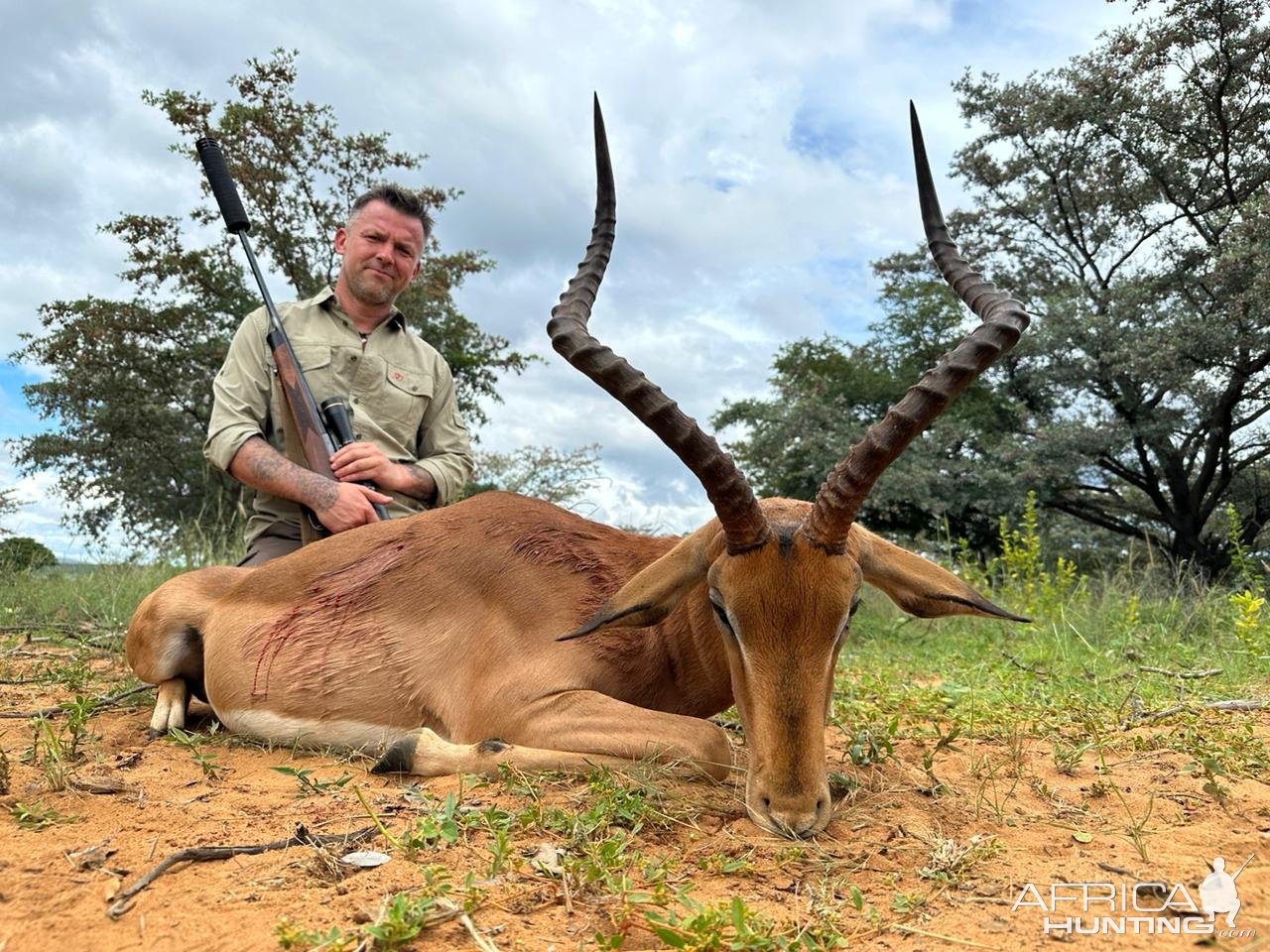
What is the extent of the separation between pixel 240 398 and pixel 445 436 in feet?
4.72

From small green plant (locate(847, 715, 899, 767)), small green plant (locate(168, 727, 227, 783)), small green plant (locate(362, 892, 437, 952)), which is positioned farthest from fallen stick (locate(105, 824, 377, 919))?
small green plant (locate(847, 715, 899, 767))

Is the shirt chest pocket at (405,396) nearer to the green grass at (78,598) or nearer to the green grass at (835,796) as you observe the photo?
the green grass at (835,796)

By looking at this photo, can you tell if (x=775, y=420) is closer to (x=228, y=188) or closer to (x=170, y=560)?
(x=170, y=560)

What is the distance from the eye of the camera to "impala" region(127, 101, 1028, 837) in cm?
316

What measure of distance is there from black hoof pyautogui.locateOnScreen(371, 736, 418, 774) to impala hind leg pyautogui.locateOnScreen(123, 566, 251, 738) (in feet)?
5.29

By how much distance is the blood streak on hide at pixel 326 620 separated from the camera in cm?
431

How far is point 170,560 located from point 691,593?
8.22 m

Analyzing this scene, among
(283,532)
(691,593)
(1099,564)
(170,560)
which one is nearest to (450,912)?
(691,593)

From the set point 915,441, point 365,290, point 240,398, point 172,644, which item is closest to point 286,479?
point 240,398

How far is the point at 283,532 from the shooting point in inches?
247

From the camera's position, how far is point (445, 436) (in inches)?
274

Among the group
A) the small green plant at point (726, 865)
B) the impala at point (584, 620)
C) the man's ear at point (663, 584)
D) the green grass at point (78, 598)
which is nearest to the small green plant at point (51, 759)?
the impala at point (584, 620)

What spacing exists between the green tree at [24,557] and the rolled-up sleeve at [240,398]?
6.50m

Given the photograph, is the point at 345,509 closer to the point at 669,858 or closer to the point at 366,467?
the point at 366,467
